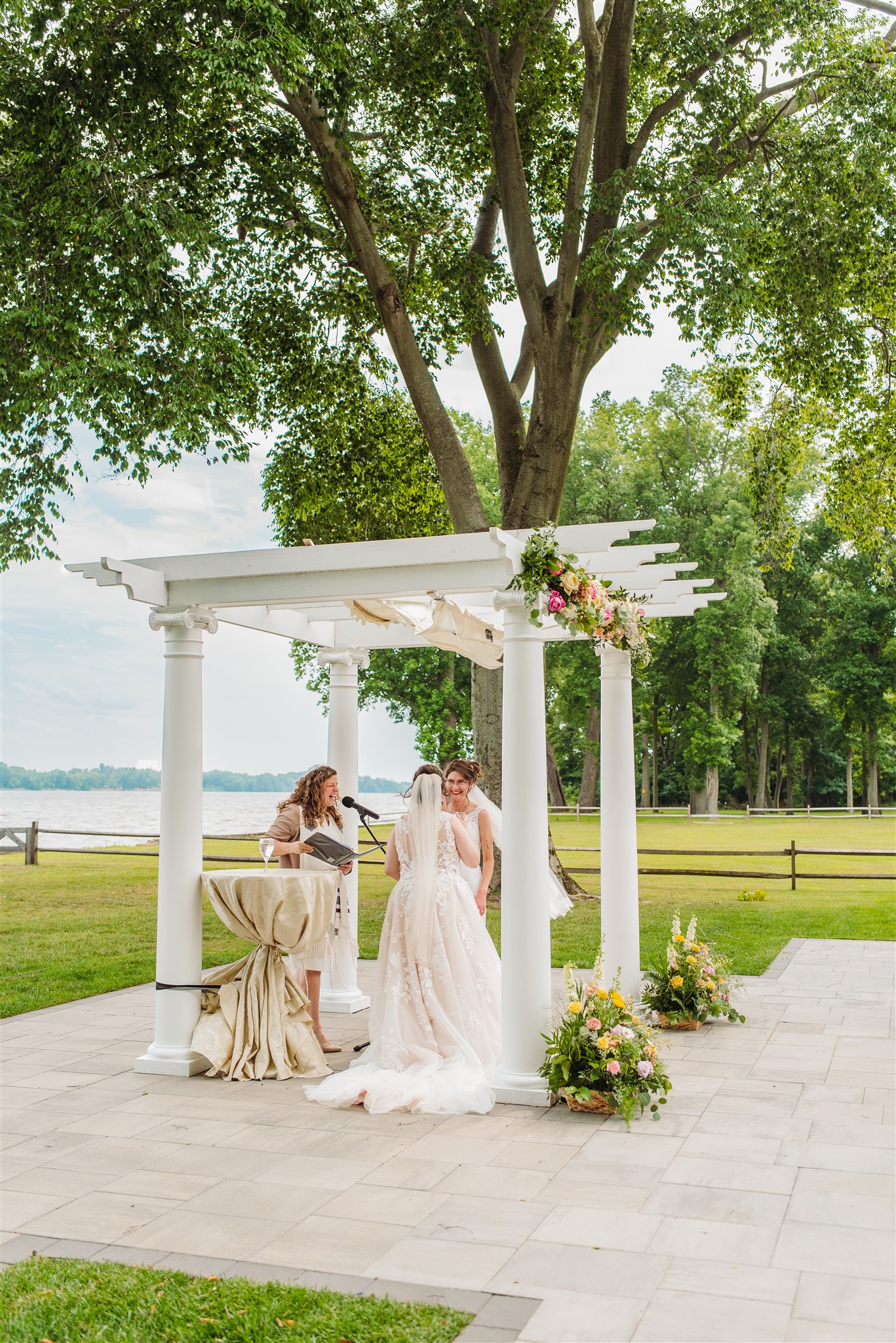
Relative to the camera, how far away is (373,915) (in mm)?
16875

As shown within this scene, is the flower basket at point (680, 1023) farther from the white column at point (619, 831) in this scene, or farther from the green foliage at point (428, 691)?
the green foliage at point (428, 691)

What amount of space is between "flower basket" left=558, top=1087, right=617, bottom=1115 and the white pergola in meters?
0.25

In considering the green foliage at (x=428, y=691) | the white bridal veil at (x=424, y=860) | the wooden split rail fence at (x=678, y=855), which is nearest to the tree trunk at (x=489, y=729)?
the wooden split rail fence at (x=678, y=855)

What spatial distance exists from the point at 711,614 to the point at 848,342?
2169cm

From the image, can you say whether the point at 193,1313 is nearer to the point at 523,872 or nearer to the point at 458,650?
the point at 523,872

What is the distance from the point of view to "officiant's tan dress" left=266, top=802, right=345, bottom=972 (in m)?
8.25

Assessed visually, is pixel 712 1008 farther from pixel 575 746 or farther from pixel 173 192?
pixel 575 746

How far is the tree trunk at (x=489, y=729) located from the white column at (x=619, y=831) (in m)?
5.51

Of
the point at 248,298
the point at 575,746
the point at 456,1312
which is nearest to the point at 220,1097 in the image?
the point at 456,1312

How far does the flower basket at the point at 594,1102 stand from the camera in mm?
6715

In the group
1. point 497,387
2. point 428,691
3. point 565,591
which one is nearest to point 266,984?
point 565,591

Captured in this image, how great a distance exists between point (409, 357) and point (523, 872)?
29.3 ft

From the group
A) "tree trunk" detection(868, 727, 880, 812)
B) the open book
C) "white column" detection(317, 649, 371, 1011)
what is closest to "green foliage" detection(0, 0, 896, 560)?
"white column" detection(317, 649, 371, 1011)

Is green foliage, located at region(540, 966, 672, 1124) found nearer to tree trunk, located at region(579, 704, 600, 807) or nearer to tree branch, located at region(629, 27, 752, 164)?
tree branch, located at region(629, 27, 752, 164)
